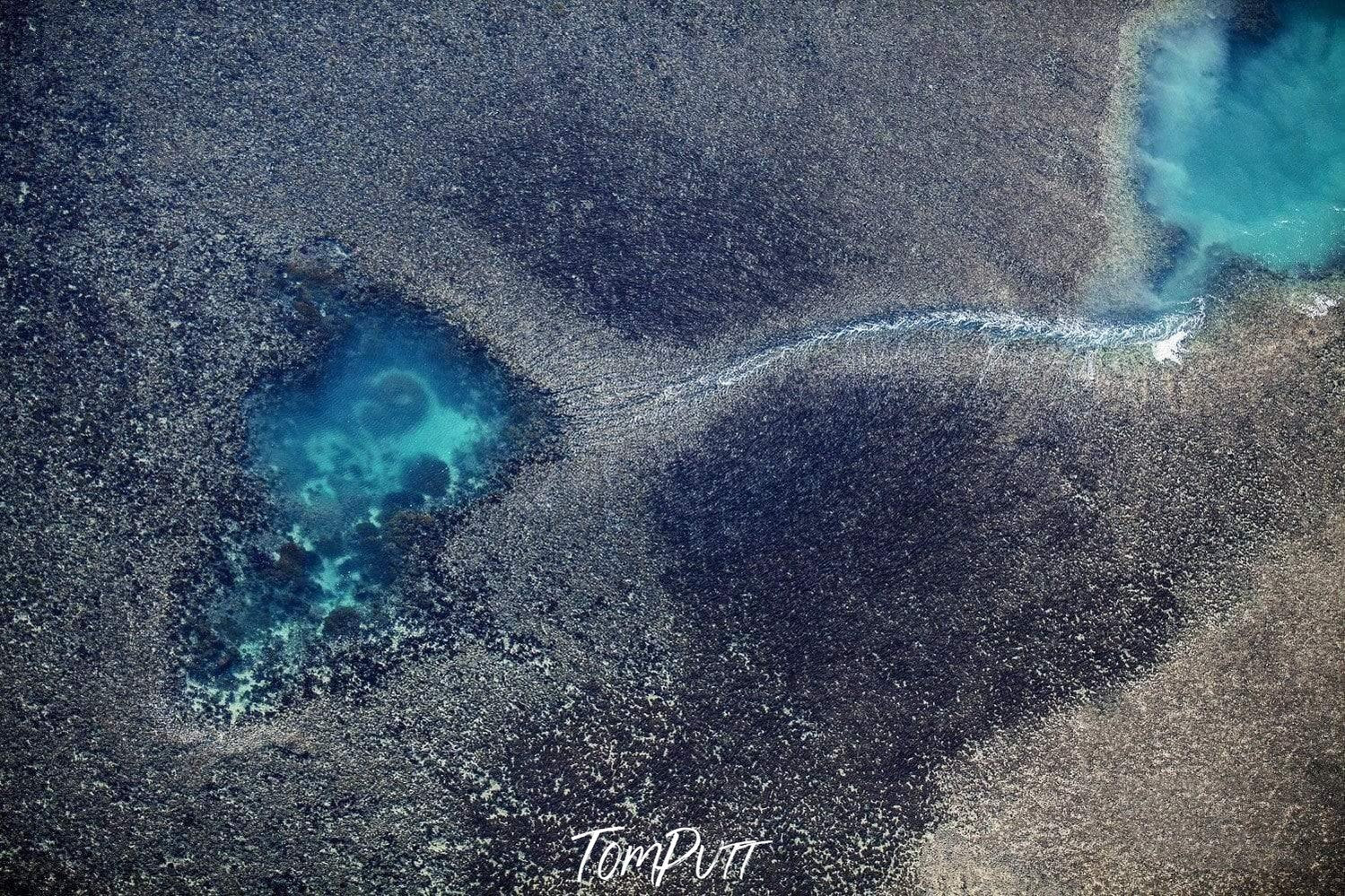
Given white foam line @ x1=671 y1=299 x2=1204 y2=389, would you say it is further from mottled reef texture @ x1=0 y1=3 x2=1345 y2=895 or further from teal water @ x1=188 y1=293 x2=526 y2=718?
teal water @ x1=188 y1=293 x2=526 y2=718

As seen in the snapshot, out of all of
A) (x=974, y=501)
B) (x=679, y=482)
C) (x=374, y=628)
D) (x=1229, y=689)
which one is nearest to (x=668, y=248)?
(x=679, y=482)

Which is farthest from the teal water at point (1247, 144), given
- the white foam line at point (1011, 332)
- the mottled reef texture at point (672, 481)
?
the mottled reef texture at point (672, 481)

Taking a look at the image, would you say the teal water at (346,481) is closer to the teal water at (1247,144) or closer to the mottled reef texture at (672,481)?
the mottled reef texture at (672,481)

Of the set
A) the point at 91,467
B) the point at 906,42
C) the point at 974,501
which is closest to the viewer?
the point at 91,467

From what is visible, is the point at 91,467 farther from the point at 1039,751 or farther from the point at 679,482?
the point at 1039,751

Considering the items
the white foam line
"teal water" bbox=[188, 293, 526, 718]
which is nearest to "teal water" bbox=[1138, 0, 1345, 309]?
the white foam line

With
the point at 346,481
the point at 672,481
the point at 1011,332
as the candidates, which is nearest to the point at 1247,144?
the point at 1011,332
